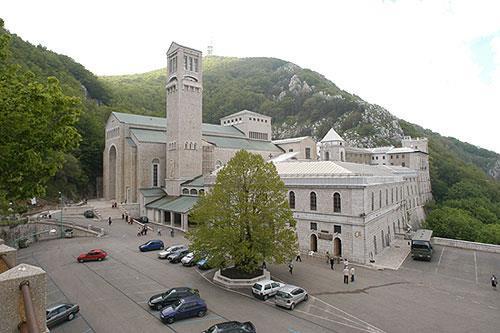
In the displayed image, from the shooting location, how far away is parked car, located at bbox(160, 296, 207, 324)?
1681 cm

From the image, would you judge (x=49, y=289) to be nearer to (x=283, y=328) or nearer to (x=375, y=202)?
(x=283, y=328)

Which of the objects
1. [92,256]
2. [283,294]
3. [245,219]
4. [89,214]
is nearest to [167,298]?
[283,294]

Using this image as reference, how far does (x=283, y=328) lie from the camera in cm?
1645

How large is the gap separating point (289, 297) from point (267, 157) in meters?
52.5

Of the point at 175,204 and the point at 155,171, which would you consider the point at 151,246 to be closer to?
the point at 175,204

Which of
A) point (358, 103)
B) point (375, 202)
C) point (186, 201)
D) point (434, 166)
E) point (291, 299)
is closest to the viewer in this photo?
point (291, 299)

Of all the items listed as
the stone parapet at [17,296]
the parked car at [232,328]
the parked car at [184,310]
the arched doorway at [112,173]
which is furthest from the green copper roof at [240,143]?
the stone parapet at [17,296]

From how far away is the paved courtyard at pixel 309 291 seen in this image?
17.0m

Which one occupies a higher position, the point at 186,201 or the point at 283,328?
the point at 186,201

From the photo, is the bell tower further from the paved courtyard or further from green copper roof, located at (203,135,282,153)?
the paved courtyard

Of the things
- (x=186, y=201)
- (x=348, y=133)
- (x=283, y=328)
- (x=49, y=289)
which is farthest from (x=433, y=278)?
(x=348, y=133)

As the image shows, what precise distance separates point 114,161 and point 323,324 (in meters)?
58.9

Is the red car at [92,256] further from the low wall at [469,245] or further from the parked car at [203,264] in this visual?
the low wall at [469,245]

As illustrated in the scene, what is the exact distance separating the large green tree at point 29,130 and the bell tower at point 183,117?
38.5 meters
